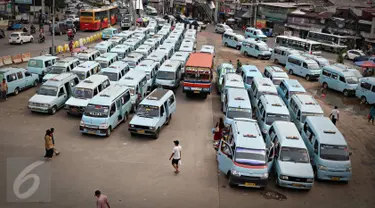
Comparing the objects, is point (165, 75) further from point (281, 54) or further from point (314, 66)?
point (281, 54)

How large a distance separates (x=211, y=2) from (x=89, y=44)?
39.7 metres

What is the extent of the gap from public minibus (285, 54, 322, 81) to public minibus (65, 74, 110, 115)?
62.9ft

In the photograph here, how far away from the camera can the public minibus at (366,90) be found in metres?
28.6

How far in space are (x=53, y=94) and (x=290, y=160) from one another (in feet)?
44.9

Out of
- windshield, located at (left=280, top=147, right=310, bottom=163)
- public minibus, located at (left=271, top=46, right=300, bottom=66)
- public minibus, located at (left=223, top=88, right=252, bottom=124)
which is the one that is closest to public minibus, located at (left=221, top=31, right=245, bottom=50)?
public minibus, located at (left=271, top=46, right=300, bottom=66)

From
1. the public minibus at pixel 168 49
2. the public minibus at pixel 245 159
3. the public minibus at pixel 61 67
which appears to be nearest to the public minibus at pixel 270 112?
the public minibus at pixel 245 159

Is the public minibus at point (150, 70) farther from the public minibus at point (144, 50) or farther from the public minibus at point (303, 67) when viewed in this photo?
the public minibus at point (303, 67)

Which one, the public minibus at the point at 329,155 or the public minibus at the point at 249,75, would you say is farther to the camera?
the public minibus at the point at 249,75

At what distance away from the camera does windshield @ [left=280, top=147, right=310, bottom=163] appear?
16.3 metres

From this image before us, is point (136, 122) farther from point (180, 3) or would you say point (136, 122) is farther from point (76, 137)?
point (180, 3)

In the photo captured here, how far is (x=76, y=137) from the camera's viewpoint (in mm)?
19922

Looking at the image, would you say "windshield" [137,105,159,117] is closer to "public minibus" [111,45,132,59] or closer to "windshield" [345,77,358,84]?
"public minibus" [111,45,132,59]

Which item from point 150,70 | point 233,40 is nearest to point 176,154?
point 150,70

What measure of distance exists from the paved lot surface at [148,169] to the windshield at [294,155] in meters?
1.14
